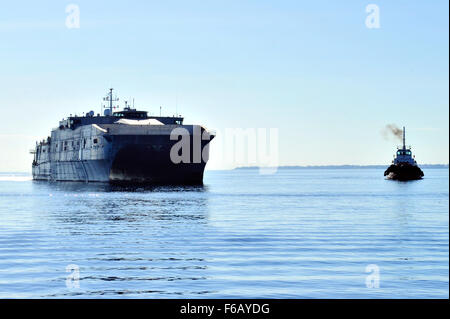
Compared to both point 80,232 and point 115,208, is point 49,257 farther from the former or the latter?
point 115,208

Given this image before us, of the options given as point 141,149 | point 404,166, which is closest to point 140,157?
point 141,149

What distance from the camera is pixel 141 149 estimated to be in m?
89.7

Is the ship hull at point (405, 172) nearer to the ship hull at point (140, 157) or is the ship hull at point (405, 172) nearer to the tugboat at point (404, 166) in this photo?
the tugboat at point (404, 166)

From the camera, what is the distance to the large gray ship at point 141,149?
90000mm

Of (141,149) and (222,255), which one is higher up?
(141,149)

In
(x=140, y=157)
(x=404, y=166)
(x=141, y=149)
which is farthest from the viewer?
(x=404, y=166)

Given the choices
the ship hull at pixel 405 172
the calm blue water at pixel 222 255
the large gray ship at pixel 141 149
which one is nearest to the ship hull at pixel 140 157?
the large gray ship at pixel 141 149

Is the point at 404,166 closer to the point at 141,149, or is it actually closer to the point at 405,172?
the point at 405,172

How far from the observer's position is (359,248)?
91.9 ft

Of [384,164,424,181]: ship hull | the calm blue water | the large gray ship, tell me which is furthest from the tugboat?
the calm blue water

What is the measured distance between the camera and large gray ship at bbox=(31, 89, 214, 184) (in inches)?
3543

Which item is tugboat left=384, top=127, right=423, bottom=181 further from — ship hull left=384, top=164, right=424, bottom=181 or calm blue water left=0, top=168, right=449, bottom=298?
calm blue water left=0, top=168, right=449, bottom=298
